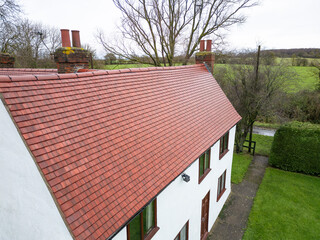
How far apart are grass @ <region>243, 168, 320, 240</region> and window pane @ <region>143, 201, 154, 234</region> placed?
263 inches

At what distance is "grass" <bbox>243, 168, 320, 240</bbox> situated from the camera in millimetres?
10414

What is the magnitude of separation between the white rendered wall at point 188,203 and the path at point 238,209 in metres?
0.47

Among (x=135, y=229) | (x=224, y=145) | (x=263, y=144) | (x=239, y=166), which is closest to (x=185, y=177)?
(x=135, y=229)

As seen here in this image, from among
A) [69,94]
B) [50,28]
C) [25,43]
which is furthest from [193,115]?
[50,28]

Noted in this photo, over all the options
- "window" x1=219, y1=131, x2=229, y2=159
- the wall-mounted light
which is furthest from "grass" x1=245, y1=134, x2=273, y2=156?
the wall-mounted light

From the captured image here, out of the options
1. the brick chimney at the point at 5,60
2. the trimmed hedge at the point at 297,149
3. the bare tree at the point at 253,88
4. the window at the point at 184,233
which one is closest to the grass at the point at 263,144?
the bare tree at the point at 253,88

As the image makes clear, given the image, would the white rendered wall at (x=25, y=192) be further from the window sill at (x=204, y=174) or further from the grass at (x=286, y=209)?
the grass at (x=286, y=209)

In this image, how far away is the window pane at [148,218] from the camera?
554 cm

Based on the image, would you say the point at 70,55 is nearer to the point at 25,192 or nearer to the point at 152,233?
the point at 25,192

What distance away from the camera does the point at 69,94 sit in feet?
17.4

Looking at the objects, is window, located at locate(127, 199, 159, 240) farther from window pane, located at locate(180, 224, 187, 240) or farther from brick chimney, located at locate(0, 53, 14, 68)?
brick chimney, located at locate(0, 53, 14, 68)

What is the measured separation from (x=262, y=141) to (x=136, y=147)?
69.2 feet

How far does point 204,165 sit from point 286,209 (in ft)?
23.7

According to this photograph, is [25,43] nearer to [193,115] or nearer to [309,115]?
[193,115]
